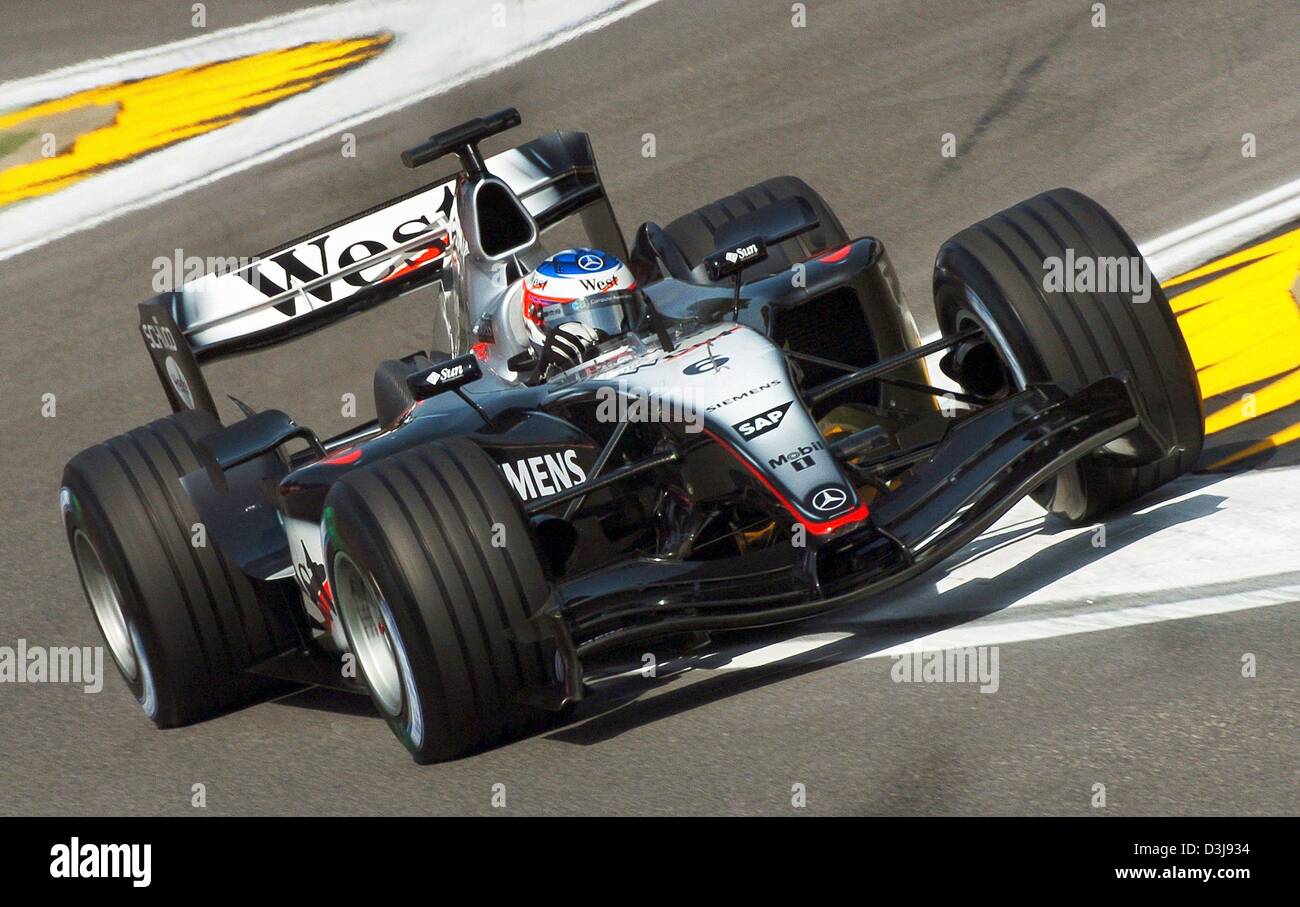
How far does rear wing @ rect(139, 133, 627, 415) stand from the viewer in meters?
7.30

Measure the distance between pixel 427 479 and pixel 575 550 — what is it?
851 millimetres

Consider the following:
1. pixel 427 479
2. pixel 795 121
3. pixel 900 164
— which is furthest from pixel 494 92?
pixel 427 479

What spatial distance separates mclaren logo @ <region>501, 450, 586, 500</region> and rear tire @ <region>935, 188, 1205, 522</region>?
1465 millimetres

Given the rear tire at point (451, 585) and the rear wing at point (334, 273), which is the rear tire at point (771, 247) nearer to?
the rear wing at point (334, 273)

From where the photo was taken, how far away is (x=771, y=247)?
767cm

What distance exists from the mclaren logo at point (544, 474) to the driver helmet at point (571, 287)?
0.53 metres

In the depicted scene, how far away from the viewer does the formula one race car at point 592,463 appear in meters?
5.19

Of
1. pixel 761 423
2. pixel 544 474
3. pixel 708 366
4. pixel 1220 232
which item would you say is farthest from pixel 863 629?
pixel 1220 232

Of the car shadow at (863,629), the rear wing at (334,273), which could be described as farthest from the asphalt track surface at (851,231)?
the rear wing at (334,273)

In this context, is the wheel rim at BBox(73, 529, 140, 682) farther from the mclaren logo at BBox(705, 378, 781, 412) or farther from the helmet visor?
the mclaren logo at BBox(705, 378, 781, 412)

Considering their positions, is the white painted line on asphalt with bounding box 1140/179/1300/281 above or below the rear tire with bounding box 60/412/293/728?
above

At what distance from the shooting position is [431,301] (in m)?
11.3

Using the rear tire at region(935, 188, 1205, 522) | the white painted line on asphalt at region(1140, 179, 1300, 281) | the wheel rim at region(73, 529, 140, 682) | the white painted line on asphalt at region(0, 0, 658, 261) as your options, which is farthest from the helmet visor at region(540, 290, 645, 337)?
the white painted line on asphalt at region(0, 0, 658, 261)

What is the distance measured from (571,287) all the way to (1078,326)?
5.60 feet
